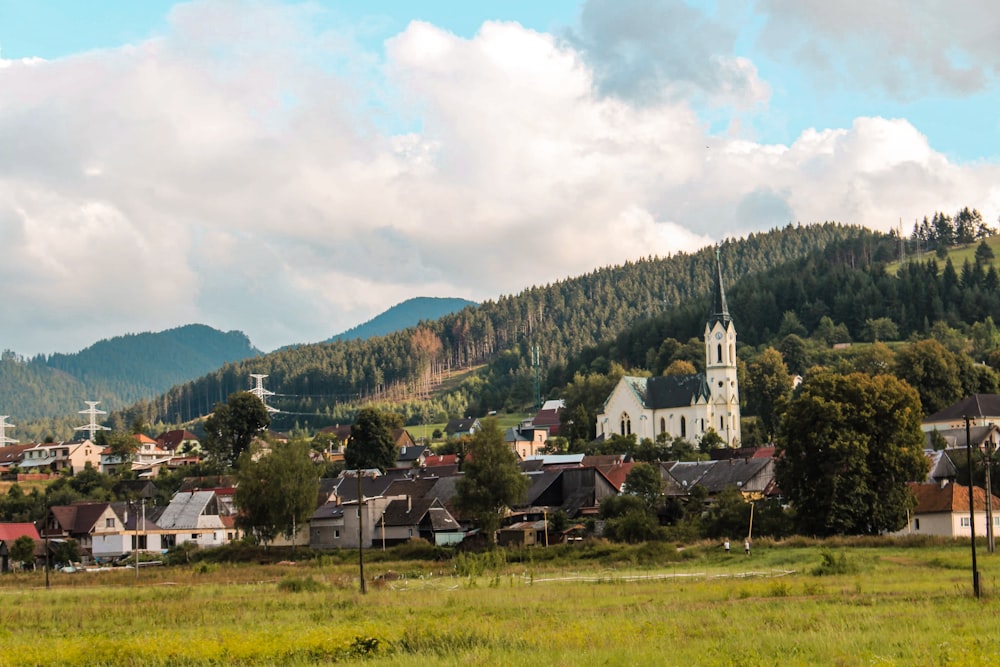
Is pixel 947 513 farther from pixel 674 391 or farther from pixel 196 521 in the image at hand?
pixel 674 391

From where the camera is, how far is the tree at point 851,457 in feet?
193

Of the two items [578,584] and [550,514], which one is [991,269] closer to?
[550,514]

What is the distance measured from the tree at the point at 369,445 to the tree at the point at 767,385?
1527 inches

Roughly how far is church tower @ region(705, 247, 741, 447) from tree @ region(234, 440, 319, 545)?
55910mm

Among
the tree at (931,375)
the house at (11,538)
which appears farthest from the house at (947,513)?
the house at (11,538)

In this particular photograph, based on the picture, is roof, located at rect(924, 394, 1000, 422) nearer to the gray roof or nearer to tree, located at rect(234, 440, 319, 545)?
tree, located at rect(234, 440, 319, 545)

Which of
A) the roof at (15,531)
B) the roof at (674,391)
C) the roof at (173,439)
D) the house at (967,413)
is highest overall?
the roof at (674,391)

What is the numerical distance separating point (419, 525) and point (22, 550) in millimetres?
24341

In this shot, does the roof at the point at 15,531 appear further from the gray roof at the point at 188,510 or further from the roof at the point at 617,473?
the roof at the point at 617,473

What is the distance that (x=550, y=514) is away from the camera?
247 feet

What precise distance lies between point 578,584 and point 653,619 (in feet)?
45.3

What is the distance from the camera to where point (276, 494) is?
241 feet

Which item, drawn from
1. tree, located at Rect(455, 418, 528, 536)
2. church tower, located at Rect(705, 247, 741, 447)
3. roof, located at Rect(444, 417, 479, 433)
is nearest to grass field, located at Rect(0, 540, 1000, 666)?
tree, located at Rect(455, 418, 528, 536)

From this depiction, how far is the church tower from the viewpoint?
123 metres
